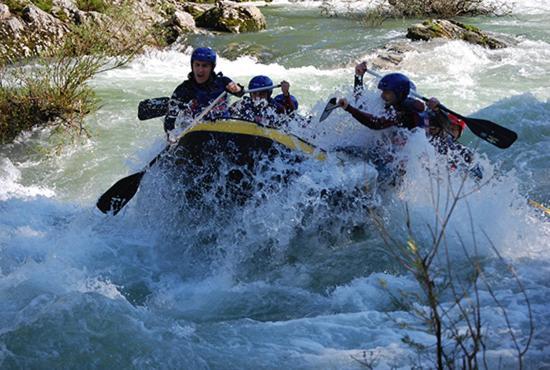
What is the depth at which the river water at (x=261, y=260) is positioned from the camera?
433 centimetres

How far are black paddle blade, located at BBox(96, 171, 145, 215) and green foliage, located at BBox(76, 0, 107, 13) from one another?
37.6ft

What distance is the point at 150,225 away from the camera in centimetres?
677

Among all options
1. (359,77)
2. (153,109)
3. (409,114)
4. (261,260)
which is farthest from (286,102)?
(261,260)

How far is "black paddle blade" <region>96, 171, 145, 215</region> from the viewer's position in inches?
247

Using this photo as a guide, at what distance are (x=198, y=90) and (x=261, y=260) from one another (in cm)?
194

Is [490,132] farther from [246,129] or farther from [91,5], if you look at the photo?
[91,5]

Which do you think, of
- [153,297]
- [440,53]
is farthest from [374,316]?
[440,53]

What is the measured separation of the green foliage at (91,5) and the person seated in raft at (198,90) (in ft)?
35.4

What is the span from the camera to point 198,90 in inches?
269

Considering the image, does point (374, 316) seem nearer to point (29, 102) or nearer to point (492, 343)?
point (492, 343)

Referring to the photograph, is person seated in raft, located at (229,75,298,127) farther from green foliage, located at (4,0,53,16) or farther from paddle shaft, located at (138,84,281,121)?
green foliage, located at (4,0,53,16)

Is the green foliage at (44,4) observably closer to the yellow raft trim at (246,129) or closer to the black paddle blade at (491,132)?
the yellow raft trim at (246,129)

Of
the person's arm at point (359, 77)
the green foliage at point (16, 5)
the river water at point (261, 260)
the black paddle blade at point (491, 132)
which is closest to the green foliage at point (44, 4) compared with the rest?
the green foliage at point (16, 5)

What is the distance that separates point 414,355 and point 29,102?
→ 6.97 meters
